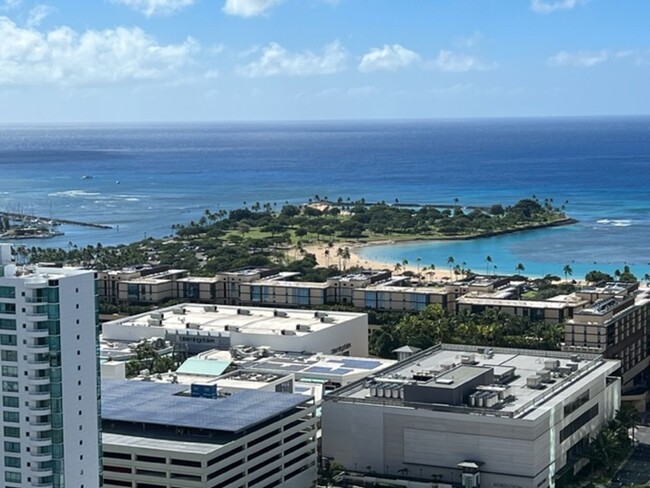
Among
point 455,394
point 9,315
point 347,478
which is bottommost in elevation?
point 347,478

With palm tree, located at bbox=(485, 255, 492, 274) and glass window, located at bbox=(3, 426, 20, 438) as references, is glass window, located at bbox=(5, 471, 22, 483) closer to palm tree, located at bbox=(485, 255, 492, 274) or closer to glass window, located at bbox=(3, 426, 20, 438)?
glass window, located at bbox=(3, 426, 20, 438)

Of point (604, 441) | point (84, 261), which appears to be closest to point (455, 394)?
point (604, 441)

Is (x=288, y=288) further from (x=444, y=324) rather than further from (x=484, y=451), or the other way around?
(x=484, y=451)

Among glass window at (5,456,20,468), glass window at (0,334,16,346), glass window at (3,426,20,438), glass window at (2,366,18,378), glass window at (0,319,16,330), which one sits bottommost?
glass window at (5,456,20,468)

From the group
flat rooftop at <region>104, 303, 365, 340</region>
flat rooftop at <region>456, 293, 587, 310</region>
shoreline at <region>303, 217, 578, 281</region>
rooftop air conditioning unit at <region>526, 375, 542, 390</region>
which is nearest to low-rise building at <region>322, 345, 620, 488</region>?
rooftop air conditioning unit at <region>526, 375, 542, 390</region>

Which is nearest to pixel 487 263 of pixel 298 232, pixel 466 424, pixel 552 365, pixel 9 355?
pixel 298 232

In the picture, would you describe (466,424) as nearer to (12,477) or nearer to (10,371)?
(12,477)
